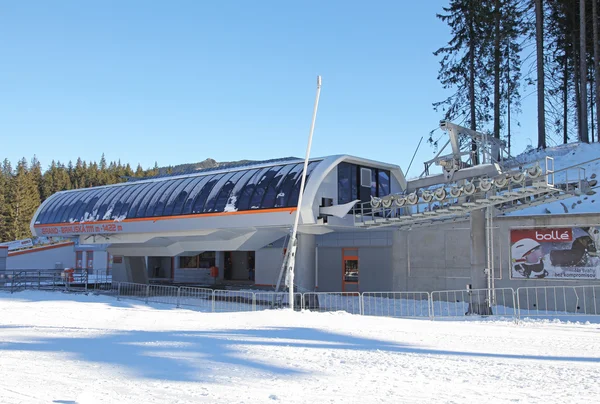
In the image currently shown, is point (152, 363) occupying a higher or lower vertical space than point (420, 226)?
lower

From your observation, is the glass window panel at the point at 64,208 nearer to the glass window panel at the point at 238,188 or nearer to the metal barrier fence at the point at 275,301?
the glass window panel at the point at 238,188

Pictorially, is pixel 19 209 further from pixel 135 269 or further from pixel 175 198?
pixel 175 198

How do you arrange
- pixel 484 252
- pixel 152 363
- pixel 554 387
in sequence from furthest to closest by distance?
pixel 484 252
pixel 152 363
pixel 554 387

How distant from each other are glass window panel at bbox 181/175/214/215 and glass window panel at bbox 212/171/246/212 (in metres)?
1.62

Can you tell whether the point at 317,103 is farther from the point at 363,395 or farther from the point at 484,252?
the point at 363,395

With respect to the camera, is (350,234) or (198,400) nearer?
(198,400)

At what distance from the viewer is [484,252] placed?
814 inches

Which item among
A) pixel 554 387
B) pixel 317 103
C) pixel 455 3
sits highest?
pixel 455 3

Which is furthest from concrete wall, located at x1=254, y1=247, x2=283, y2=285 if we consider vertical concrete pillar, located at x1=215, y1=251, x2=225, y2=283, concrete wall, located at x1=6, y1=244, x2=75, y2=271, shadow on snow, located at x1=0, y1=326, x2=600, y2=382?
concrete wall, located at x1=6, y1=244, x2=75, y2=271

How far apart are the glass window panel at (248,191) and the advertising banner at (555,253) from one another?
431 inches

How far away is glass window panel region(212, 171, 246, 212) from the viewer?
25859mm

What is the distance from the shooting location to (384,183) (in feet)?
90.0

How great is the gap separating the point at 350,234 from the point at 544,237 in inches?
386

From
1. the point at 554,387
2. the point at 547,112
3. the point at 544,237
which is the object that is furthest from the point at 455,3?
the point at 554,387
